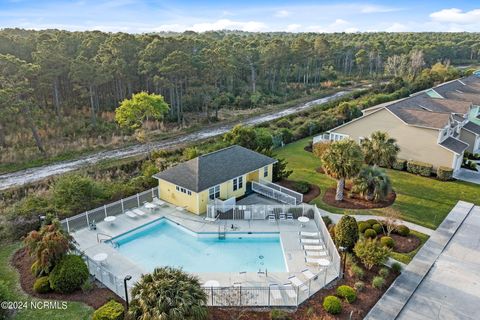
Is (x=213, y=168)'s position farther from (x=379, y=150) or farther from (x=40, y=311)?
(x=40, y=311)

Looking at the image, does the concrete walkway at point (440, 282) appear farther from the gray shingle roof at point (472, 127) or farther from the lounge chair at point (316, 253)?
the gray shingle roof at point (472, 127)

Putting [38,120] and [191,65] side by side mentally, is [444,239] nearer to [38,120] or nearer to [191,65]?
[191,65]

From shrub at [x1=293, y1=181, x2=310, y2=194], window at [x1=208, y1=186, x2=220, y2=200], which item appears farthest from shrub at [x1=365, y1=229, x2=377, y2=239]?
window at [x1=208, y1=186, x2=220, y2=200]

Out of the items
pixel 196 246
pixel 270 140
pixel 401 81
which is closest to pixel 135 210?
pixel 196 246

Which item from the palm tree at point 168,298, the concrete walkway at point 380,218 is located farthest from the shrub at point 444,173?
the palm tree at point 168,298

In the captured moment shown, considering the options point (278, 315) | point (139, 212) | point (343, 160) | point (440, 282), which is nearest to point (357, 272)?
point (440, 282)

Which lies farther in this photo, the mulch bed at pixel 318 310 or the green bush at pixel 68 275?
the green bush at pixel 68 275
